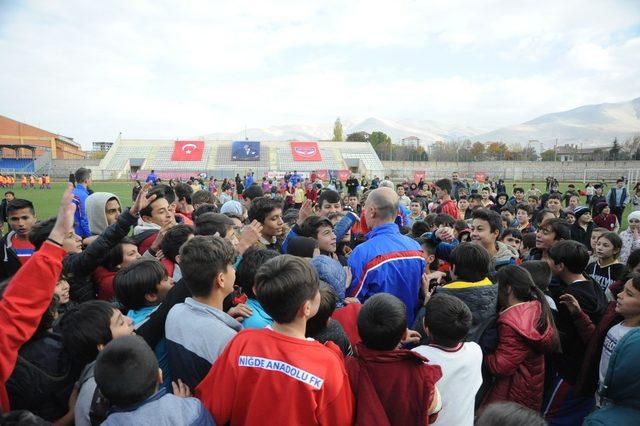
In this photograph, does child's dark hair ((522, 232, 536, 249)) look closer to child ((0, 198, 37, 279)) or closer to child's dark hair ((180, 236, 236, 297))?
child's dark hair ((180, 236, 236, 297))

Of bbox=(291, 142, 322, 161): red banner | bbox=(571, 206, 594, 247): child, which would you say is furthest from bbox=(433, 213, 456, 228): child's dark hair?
bbox=(291, 142, 322, 161): red banner

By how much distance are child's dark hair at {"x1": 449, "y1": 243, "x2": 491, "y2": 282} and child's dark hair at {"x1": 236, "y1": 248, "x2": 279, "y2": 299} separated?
1459 mm

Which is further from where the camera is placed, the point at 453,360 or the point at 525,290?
the point at 525,290

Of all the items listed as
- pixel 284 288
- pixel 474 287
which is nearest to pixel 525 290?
pixel 474 287

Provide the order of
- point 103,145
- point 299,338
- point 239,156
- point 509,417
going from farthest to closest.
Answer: point 103,145 < point 239,156 < point 299,338 < point 509,417

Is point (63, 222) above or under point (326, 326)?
above

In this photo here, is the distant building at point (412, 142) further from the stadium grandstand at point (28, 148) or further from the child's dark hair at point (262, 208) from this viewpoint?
the child's dark hair at point (262, 208)

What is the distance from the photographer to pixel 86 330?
2189 millimetres

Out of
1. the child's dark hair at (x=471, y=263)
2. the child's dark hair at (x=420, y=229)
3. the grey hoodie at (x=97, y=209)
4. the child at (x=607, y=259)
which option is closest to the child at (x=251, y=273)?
the child's dark hair at (x=471, y=263)

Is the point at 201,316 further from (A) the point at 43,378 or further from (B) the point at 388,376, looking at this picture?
(B) the point at 388,376

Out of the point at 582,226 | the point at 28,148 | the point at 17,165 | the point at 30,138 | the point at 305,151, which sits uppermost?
the point at 30,138

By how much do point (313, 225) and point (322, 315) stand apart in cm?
218

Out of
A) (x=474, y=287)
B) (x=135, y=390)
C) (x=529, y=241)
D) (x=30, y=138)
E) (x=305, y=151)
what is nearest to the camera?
(x=135, y=390)

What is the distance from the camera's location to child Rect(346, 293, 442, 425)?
188 cm
